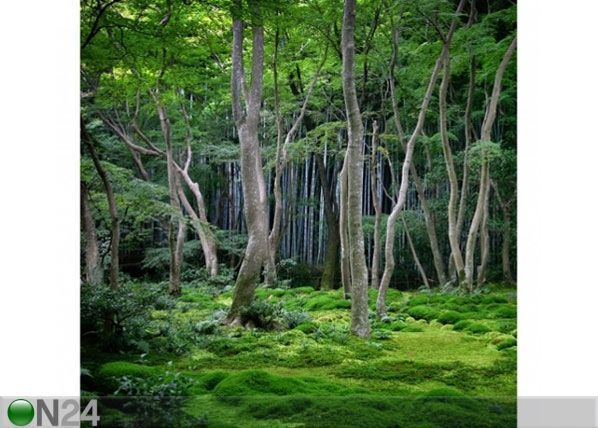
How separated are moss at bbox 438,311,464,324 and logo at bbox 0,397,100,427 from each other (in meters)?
2.60

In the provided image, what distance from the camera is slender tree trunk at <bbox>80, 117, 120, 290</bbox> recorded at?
4.10 m

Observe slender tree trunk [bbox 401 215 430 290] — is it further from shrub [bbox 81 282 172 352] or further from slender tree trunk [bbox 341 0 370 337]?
shrub [bbox 81 282 172 352]

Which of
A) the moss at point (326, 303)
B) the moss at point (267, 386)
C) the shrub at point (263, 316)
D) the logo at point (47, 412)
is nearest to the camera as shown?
the logo at point (47, 412)

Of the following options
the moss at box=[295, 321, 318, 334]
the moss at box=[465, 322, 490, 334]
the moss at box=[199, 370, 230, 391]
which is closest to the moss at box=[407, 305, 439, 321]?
the moss at box=[465, 322, 490, 334]

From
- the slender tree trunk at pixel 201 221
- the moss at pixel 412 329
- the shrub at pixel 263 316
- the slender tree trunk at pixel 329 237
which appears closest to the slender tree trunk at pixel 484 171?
the moss at pixel 412 329

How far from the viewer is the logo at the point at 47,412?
3.16 m

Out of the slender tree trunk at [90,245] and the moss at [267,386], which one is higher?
the slender tree trunk at [90,245]

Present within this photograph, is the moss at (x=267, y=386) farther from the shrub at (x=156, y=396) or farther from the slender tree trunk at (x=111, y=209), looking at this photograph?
the slender tree trunk at (x=111, y=209)

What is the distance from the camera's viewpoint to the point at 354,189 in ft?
13.5

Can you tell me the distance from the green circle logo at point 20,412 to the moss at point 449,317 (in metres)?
2.89

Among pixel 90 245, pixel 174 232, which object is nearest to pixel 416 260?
pixel 174 232

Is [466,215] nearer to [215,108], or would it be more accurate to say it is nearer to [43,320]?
[215,108]

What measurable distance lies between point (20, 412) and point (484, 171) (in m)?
3.99

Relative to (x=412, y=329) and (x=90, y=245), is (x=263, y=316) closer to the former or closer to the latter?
(x=412, y=329)
